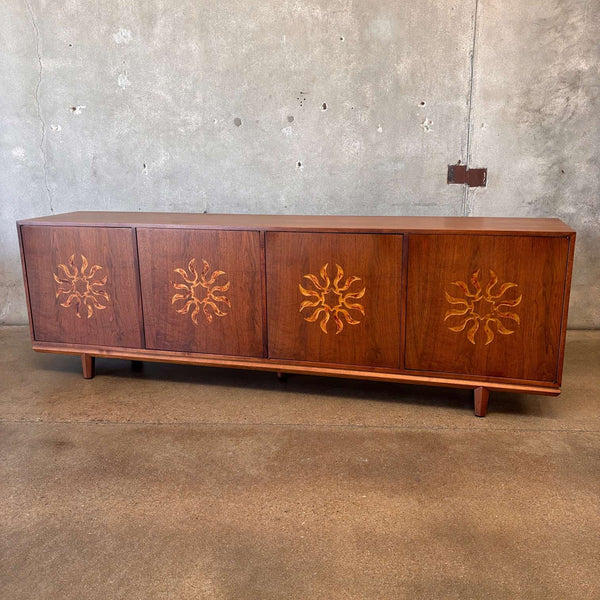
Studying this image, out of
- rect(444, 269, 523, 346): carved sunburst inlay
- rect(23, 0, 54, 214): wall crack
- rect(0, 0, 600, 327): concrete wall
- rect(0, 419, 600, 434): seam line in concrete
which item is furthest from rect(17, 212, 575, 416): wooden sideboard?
rect(23, 0, 54, 214): wall crack

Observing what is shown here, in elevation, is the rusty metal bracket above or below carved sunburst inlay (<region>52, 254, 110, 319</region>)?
above

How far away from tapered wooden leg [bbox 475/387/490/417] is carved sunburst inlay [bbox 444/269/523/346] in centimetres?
20

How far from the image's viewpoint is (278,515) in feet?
5.67

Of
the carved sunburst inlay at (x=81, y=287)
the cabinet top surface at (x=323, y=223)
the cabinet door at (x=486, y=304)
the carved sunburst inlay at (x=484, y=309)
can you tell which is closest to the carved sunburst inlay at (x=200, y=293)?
the cabinet top surface at (x=323, y=223)

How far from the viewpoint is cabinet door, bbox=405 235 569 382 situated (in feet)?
7.07

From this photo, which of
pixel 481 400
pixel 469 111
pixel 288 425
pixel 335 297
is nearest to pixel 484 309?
pixel 481 400

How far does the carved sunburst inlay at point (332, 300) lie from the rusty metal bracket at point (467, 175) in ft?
3.81

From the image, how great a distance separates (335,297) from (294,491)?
0.83 m

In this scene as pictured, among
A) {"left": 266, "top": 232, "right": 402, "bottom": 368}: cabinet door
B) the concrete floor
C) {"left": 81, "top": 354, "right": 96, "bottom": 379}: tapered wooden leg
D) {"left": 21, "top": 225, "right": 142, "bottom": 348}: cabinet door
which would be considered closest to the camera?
the concrete floor

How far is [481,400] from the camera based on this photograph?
2.33 m

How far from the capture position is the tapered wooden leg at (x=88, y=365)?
279cm

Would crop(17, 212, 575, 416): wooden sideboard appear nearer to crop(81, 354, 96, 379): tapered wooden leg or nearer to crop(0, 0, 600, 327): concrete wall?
crop(81, 354, 96, 379): tapered wooden leg

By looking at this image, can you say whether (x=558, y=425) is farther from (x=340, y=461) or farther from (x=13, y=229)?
(x=13, y=229)

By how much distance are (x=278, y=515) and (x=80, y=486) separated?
2.20ft
